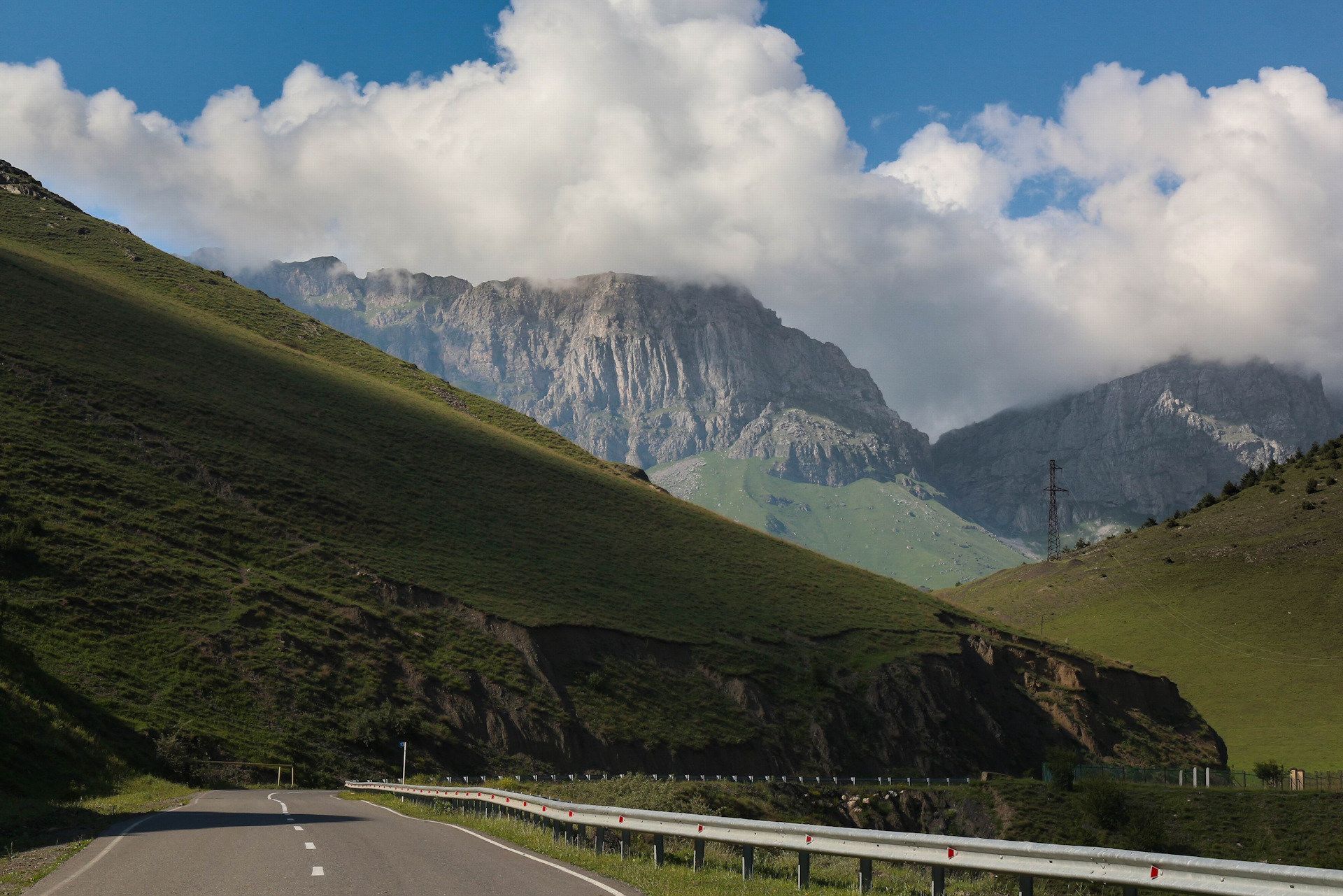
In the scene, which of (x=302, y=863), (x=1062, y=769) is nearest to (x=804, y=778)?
(x=1062, y=769)

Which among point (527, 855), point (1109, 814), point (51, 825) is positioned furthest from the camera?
point (1109, 814)

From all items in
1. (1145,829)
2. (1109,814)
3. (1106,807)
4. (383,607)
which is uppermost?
(383,607)

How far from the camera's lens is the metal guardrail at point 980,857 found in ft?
30.9

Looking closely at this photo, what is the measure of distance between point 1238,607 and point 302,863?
148338mm

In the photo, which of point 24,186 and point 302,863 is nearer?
point 302,863

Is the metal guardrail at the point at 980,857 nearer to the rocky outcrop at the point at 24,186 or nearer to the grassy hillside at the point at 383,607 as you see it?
the grassy hillside at the point at 383,607

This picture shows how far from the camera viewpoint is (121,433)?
252 feet

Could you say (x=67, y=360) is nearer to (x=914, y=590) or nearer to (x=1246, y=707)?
(x=914, y=590)

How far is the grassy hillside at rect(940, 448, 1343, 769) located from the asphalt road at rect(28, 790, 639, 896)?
10390cm

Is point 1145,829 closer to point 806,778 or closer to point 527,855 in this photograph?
point 806,778

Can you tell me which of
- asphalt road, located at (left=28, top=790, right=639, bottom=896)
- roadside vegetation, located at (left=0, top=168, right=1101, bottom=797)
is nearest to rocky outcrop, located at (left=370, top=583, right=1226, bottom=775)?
roadside vegetation, located at (left=0, top=168, right=1101, bottom=797)

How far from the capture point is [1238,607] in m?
136

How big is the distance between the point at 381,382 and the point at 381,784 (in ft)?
340

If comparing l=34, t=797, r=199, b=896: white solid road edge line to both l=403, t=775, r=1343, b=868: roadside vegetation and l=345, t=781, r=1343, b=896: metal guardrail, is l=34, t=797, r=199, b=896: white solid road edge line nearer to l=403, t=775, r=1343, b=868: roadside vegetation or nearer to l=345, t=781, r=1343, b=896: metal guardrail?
l=345, t=781, r=1343, b=896: metal guardrail
